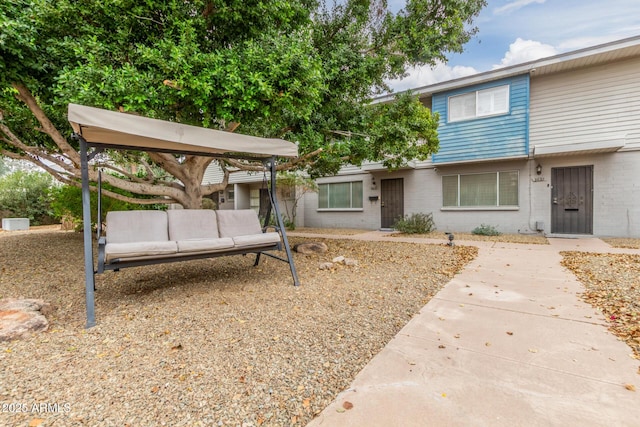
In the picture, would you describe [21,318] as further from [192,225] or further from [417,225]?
[417,225]

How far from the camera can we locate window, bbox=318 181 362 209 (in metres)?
13.0

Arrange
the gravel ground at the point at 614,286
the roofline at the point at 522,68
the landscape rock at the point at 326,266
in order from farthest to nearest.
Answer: the roofline at the point at 522,68 → the landscape rock at the point at 326,266 → the gravel ground at the point at 614,286

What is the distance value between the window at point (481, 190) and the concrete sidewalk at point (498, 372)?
719 cm

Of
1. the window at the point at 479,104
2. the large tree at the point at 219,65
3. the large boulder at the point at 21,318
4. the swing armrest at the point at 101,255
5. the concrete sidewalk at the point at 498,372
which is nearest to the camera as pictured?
the concrete sidewalk at the point at 498,372

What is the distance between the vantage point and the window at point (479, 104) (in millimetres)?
9539

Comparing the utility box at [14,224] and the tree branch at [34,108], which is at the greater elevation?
the tree branch at [34,108]

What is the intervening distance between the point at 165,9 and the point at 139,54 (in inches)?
29.7

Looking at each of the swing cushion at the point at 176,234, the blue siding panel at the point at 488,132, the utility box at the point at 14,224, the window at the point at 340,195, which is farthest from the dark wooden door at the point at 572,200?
the utility box at the point at 14,224

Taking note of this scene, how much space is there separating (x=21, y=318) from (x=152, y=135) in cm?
211

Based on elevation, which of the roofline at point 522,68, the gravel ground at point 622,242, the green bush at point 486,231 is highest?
the roofline at point 522,68

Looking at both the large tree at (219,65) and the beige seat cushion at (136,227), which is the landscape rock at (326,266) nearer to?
the large tree at (219,65)

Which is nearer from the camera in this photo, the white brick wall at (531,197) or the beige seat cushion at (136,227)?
the beige seat cushion at (136,227)

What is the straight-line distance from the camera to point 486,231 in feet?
31.7

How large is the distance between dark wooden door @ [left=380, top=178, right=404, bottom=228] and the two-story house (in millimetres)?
277
